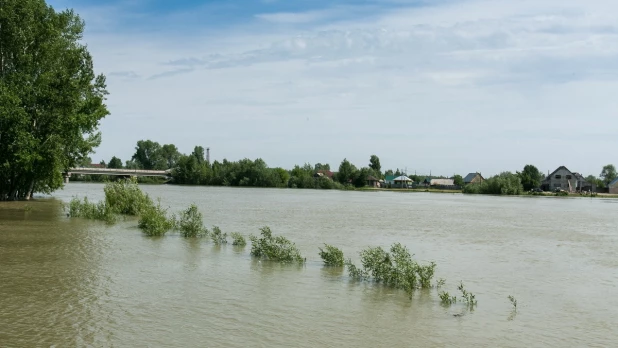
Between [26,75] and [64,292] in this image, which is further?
[26,75]

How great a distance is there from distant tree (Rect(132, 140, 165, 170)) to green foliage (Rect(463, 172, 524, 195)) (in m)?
116

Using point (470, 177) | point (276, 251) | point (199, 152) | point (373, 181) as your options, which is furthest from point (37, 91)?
point (470, 177)

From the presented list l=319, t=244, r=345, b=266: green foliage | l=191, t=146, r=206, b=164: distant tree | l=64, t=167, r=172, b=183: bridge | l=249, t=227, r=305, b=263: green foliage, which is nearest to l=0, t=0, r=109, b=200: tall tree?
l=249, t=227, r=305, b=263: green foliage

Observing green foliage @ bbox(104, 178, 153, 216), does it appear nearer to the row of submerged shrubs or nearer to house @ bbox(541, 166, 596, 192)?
the row of submerged shrubs

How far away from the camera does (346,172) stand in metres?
146

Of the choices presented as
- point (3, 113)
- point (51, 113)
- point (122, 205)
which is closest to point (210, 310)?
point (122, 205)

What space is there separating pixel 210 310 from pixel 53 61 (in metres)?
32.8

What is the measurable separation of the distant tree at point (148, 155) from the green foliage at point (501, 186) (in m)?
116

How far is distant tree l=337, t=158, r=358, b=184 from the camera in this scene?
145 meters

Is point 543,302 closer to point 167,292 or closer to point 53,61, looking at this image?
point 167,292

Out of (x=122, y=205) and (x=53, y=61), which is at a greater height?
(x=53, y=61)

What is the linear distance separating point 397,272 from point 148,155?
7457 inches

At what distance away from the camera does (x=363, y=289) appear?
15484 millimetres

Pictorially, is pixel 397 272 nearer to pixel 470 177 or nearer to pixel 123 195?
pixel 123 195
